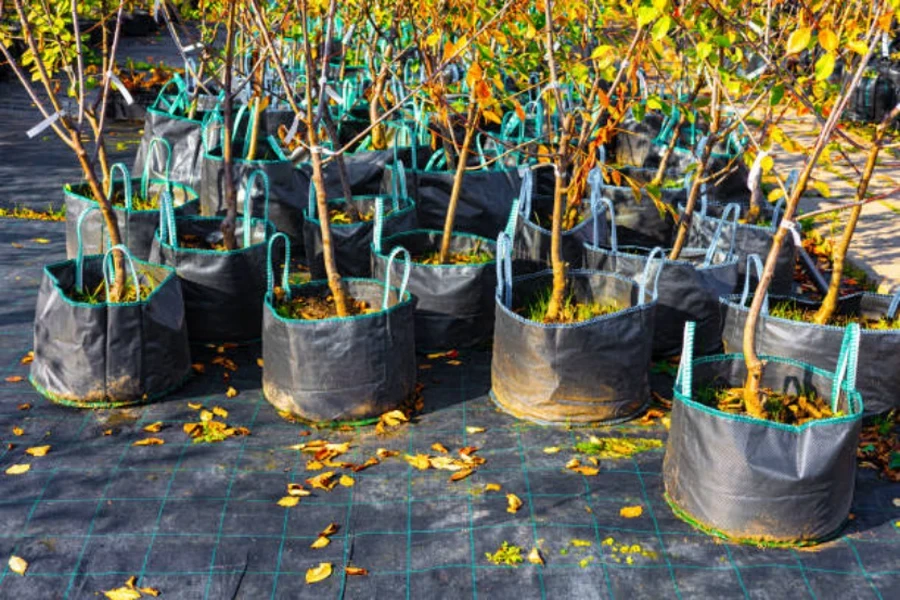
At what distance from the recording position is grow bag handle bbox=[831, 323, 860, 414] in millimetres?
3209

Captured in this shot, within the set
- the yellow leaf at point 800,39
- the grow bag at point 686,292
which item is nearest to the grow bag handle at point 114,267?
the grow bag at point 686,292

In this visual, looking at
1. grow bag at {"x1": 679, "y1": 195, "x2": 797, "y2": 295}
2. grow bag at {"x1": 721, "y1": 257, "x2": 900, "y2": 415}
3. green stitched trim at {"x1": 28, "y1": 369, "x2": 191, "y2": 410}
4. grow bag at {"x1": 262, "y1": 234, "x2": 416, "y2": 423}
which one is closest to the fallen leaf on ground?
grow bag at {"x1": 262, "y1": 234, "x2": 416, "y2": 423}

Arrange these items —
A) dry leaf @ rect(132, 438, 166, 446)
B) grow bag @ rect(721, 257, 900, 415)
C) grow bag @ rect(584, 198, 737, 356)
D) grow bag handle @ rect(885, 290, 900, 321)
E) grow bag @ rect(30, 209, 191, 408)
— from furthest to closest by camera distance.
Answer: grow bag @ rect(584, 198, 737, 356) → grow bag handle @ rect(885, 290, 900, 321) → grow bag @ rect(30, 209, 191, 408) → grow bag @ rect(721, 257, 900, 415) → dry leaf @ rect(132, 438, 166, 446)

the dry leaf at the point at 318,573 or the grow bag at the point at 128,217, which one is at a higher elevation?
the grow bag at the point at 128,217

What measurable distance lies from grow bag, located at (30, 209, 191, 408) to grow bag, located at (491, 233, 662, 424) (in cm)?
150

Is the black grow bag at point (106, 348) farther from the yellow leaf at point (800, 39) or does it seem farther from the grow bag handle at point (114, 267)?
the yellow leaf at point (800, 39)

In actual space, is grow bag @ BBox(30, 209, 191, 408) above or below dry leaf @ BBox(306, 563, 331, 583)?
above

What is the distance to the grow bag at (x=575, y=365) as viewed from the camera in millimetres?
3883

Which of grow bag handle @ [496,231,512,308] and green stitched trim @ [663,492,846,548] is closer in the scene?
green stitched trim @ [663,492,846,548]

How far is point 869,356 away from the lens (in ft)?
12.8

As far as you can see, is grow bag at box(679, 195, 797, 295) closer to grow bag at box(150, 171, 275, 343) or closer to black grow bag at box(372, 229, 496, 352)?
black grow bag at box(372, 229, 496, 352)

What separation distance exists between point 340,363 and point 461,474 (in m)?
0.73

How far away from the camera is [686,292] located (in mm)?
4566

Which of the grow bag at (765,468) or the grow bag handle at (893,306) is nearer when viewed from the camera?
the grow bag at (765,468)
